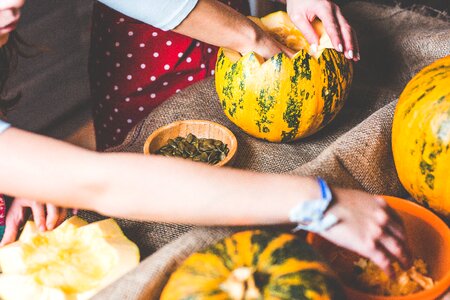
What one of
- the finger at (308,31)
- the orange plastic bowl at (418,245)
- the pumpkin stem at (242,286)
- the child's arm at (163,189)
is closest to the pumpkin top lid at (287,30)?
the finger at (308,31)

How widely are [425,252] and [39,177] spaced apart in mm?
634

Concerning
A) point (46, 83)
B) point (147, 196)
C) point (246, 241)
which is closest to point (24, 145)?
point (147, 196)

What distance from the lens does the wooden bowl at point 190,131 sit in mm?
1239

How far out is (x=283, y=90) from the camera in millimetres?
1186

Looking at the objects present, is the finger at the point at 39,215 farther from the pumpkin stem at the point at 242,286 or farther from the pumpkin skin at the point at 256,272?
the pumpkin stem at the point at 242,286

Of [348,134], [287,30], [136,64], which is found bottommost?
[136,64]

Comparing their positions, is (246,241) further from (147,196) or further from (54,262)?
(54,262)

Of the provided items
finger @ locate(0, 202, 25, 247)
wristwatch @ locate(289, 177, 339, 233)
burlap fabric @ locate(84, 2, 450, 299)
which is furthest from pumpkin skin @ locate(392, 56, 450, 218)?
finger @ locate(0, 202, 25, 247)

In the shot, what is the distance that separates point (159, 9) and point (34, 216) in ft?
1.74

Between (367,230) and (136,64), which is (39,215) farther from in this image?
(136,64)

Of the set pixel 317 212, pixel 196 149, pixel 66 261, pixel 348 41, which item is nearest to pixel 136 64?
pixel 196 149

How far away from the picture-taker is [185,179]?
0.80 meters

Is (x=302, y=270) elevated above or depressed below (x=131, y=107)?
above

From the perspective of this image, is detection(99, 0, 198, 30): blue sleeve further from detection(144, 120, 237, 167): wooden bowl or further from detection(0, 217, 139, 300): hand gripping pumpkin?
detection(0, 217, 139, 300): hand gripping pumpkin
